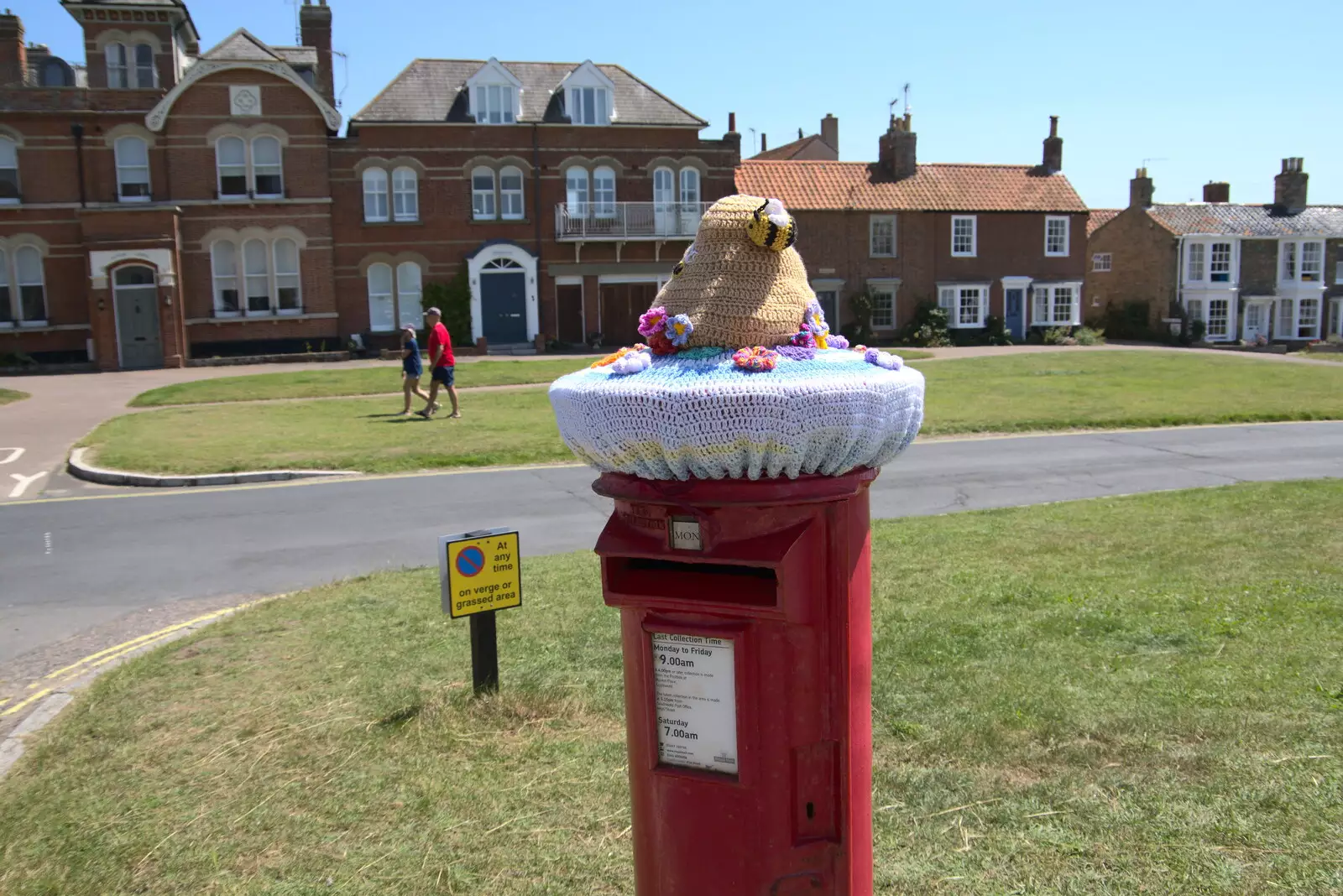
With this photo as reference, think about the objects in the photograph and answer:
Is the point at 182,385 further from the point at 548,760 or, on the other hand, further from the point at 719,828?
the point at 719,828

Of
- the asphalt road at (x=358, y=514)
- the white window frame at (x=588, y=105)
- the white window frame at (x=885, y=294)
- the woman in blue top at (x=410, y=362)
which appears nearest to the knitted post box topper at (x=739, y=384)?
the asphalt road at (x=358, y=514)

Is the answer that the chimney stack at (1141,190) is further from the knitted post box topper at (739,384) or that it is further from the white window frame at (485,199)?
the knitted post box topper at (739,384)

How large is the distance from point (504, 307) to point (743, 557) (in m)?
34.0

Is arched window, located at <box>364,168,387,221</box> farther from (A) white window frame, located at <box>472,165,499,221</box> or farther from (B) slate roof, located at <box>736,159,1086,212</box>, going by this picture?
(B) slate roof, located at <box>736,159,1086,212</box>

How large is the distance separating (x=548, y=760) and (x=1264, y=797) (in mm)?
2717

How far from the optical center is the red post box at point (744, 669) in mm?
2414

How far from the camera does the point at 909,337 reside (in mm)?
40281

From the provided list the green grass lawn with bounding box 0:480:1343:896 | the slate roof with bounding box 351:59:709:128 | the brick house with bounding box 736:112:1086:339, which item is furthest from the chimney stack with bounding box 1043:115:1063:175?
the green grass lawn with bounding box 0:480:1343:896

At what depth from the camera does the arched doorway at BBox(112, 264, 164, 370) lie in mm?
31688

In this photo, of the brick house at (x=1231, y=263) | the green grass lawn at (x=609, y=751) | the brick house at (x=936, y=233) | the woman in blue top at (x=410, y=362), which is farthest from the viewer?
the brick house at (x=1231, y=263)

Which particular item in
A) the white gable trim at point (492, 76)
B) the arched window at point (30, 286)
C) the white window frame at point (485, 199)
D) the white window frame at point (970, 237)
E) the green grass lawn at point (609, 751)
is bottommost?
the green grass lawn at point (609, 751)

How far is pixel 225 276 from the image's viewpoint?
33688 mm

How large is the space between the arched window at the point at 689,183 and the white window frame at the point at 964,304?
35.6ft

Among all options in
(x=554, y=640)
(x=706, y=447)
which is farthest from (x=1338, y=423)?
(x=706, y=447)
